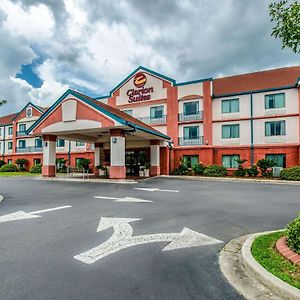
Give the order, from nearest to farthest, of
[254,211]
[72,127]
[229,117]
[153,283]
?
[153,283]
[254,211]
[72,127]
[229,117]

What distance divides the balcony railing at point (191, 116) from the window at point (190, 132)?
3.17 ft

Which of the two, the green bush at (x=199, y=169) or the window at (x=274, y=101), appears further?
the green bush at (x=199, y=169)

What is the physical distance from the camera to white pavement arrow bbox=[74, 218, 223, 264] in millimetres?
4266

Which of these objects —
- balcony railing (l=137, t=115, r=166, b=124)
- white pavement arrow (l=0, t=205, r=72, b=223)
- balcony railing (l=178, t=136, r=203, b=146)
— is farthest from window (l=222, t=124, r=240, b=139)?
white pavement arrow (l=0, t=205, r=72, b=223)

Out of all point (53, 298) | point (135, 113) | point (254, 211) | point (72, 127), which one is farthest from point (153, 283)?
point (135, 113)

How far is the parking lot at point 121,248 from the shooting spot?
316 centimetres

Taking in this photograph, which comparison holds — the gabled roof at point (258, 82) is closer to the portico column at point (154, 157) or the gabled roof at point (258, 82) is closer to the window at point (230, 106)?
the window at point (230, 106)

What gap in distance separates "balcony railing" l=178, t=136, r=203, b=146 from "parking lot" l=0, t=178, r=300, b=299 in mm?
17981

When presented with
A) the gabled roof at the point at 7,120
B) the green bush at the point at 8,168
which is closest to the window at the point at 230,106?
the green bush at the point at 8,168

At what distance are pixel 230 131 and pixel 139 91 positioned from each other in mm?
11861

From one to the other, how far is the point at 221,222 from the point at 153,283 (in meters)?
3.75

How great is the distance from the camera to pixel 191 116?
2680 centimetres

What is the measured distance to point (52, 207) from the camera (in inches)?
332

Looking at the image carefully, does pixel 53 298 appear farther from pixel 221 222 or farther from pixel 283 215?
pixel 283 215
